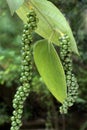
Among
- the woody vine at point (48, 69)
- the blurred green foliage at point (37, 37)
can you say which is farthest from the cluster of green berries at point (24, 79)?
the blurred green foliage at point (37, 37)

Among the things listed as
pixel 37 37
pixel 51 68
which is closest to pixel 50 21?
pixel 51 68

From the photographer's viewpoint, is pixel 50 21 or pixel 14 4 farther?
pixel 50 21

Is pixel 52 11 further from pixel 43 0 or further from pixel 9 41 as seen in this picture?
pixel 9 41

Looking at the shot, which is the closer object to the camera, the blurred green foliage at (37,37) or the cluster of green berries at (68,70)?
the cluster of green berries at (68,70)

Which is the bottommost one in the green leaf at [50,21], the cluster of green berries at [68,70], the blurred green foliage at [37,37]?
the blurred green foliage at [37,37]

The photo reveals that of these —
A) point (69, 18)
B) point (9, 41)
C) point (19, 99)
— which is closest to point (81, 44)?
point (69, 18)

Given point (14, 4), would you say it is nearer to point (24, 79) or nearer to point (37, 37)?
point (24, 79)

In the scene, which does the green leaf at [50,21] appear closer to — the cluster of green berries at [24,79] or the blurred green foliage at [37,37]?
the cluster of green berries at [24,79]
